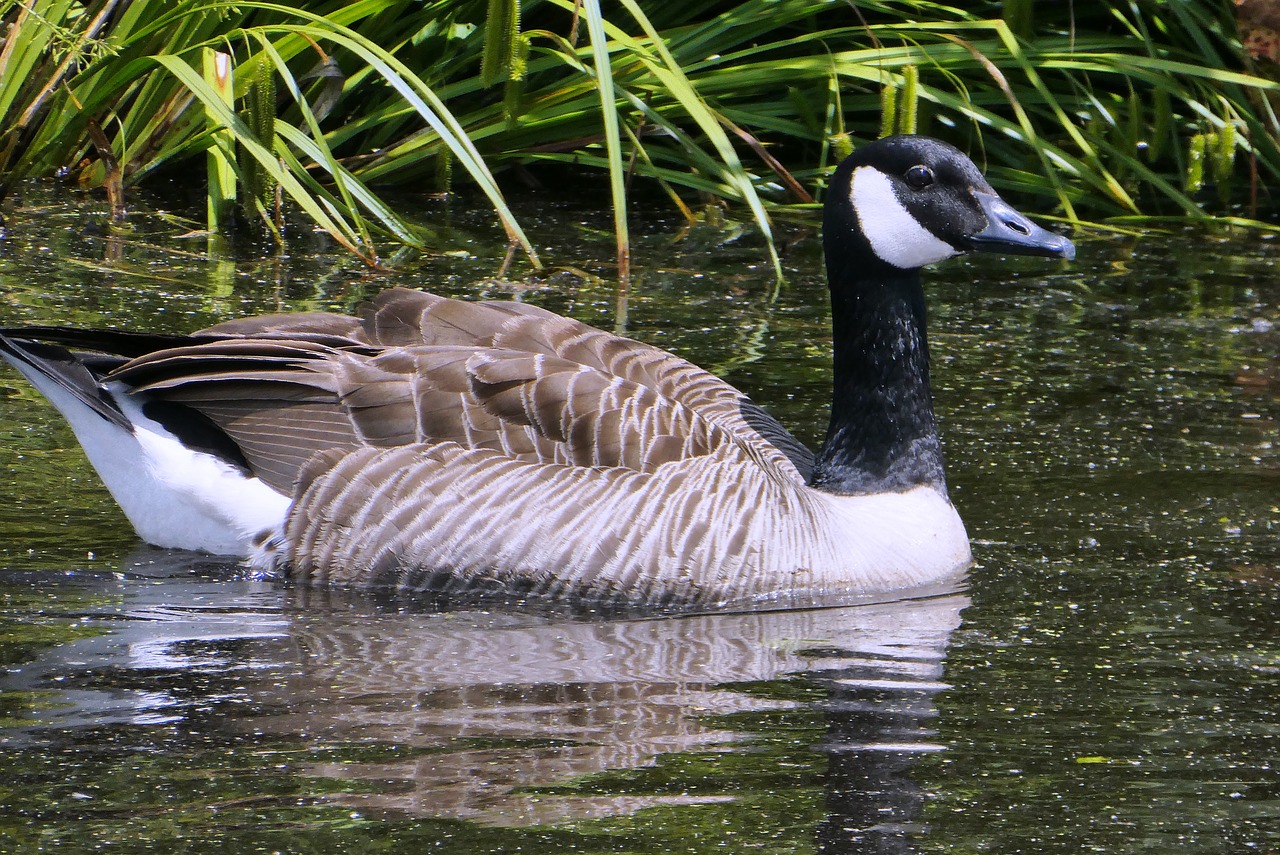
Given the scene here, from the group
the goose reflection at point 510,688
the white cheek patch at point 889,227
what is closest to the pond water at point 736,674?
the goose reflection at point 510,688

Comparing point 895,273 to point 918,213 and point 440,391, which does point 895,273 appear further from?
point 440,391

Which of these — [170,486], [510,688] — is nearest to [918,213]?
[510,688]

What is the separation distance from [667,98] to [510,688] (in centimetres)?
557

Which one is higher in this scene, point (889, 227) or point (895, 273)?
point (889, 227)

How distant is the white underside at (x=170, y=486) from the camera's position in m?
5.47

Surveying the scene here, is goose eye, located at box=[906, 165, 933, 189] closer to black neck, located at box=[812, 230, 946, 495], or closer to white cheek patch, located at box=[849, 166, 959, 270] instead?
white cheek patch, located at box=[849, 166, 959, 270]

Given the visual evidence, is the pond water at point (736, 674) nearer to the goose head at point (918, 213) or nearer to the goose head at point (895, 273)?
the goose head at point (895, 273)

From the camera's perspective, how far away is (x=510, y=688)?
14.3ft

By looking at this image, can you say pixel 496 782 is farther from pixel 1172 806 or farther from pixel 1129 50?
pixel 1129 50

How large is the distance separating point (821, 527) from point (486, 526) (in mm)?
1064

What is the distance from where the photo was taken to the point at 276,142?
289 inches

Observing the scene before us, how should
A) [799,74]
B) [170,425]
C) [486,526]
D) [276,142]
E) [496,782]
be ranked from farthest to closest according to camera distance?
[799,74] < [276,142] < [170,425] < [486,526] < [496,782]

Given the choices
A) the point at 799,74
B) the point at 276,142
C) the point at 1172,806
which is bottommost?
the point at 1172,806

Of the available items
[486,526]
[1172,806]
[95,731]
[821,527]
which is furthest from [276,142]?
[1172,806]
